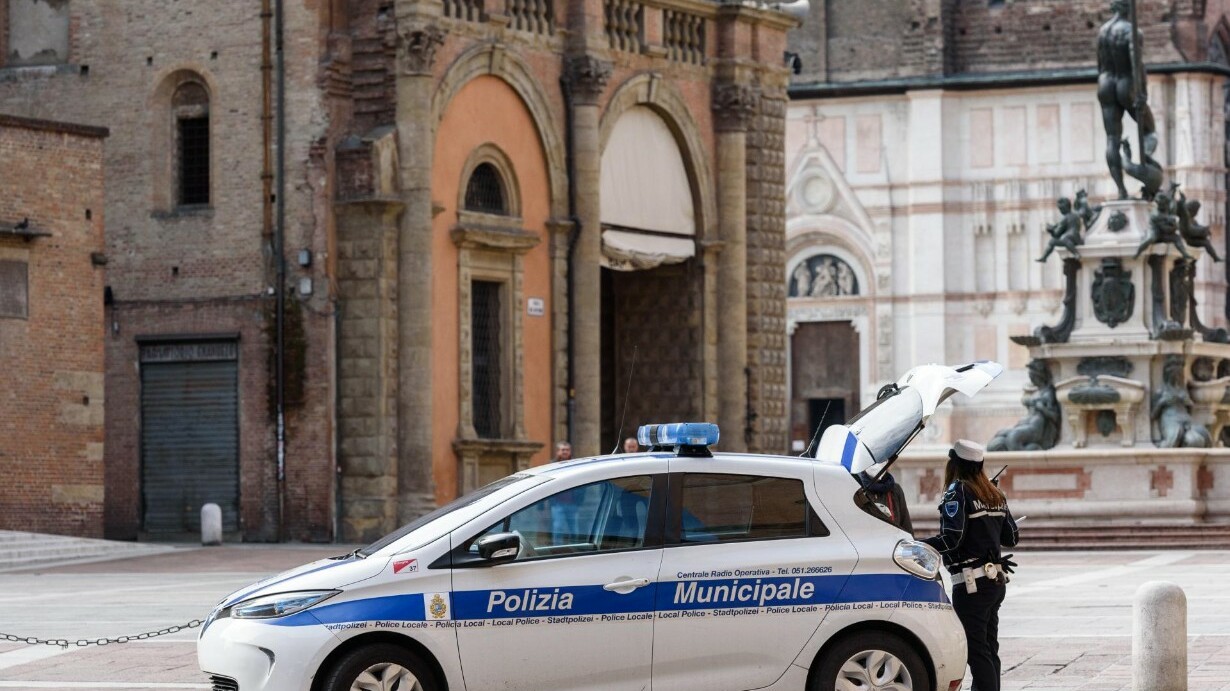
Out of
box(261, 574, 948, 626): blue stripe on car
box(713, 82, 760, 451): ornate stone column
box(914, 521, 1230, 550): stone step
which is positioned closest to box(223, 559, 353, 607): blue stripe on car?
box(261, 574, 948, 626): blue stripe on car

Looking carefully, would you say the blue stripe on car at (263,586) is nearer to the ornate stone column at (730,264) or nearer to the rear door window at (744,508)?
the rear door window at (744,508)

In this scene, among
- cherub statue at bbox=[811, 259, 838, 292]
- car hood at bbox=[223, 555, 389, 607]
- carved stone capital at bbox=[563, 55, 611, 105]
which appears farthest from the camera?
cherub statue at bbox=[811, 259, 838, 292]

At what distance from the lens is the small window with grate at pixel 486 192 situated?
39719 mm

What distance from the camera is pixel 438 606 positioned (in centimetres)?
1273

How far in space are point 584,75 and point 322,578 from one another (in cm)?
2919

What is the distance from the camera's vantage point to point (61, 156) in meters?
34.4

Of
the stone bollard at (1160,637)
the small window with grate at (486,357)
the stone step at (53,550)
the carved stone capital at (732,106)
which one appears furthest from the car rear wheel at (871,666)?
the carved stone capital at (732,106)

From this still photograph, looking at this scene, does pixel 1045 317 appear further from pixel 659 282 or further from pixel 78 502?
pixel 78 502

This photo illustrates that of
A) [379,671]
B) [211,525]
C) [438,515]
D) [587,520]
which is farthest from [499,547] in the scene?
[211,525]

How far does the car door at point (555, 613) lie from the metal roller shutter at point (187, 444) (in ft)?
82.7

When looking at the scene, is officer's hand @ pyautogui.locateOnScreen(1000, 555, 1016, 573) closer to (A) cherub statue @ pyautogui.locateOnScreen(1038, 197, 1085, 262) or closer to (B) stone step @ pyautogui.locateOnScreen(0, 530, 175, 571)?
(B) stone step @ pyautogui.locateOnScreen(0, 530, 175, 571)

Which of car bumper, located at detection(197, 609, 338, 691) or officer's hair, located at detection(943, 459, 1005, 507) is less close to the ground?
officer's hair, located at detection(943, 459, 1005, 507)

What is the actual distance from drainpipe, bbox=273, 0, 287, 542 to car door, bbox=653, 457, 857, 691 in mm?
24562

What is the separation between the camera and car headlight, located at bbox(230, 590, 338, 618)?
41.7 feet
